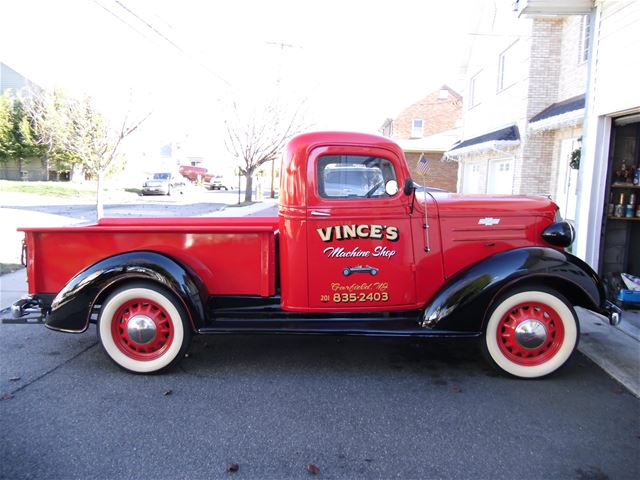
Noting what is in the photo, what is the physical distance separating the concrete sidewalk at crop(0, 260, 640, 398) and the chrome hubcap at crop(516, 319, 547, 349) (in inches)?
30.6

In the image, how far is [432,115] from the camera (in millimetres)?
36094

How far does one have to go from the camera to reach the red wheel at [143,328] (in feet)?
13.2

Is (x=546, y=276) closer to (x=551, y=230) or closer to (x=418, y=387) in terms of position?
(x=551, y=230)

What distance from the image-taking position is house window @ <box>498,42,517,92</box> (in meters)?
14.9

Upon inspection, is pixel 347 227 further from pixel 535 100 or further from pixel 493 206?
pixel 535 100

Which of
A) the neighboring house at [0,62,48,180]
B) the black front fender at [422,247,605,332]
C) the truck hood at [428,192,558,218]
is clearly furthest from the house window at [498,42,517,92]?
the neighboring house at [0,62,48,180]

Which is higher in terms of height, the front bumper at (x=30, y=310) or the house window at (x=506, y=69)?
the house window at (x=506, y=69)

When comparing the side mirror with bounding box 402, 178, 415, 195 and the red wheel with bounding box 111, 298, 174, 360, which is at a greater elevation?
the side mirror with bounding box 402, 178, 415, 195

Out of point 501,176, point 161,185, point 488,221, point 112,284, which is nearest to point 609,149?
point 488,221

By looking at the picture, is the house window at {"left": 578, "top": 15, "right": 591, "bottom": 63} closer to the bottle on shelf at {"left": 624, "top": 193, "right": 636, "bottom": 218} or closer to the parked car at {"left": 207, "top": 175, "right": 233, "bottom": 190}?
the bottle on shelf at {"left": 624, "top": 193, "right": 636, "bottom": 218}

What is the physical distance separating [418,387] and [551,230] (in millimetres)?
1854

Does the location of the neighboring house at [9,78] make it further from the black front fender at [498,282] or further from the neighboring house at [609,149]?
the black front fender at [498,282]

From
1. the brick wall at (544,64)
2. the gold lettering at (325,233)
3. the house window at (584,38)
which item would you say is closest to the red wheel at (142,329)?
the gold lettering at (325,233)

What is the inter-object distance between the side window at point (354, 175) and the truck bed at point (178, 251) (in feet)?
2.15
